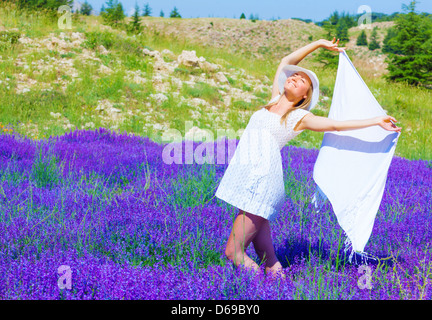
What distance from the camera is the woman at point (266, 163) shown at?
2639 millimetres

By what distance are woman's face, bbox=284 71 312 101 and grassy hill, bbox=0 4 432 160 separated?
19.3 feet

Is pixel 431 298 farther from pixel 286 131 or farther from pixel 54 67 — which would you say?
pixel 54 67

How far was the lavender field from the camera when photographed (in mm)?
2416

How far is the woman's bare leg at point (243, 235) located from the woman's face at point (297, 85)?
886mm

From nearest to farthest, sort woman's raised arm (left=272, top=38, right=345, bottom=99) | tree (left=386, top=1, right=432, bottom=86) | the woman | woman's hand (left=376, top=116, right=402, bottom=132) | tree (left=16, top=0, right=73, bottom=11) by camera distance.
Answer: woman's hand (left=376, top=116, right=402, bottom=132) < the woman < woman's raised arm (left=272, top=38, right=345, bottom=99) < tree (left=16, top=0, right=73, bottom=11) < tree (left=386, top=1, right=432, bottom=86)

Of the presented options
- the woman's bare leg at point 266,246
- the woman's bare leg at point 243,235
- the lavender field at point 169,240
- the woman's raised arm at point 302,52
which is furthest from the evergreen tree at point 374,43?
the woman's bare leg at point 243,235

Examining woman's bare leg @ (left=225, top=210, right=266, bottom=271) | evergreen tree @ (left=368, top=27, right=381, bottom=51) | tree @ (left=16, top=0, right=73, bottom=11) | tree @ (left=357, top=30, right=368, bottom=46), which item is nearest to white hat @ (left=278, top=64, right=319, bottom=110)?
woman's bare leg @ (left=225, top=210, right=266, bottom=271)

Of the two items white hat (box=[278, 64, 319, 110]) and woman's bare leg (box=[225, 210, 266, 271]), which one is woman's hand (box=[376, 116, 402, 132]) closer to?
white hat (box=[278, 64, 319, 110])

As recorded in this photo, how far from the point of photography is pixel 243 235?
2686mm

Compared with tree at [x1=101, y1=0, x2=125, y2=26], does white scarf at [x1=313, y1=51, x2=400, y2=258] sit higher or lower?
lower

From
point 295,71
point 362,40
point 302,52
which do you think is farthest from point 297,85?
point 362,40

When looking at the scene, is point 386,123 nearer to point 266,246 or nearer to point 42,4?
point 266,246

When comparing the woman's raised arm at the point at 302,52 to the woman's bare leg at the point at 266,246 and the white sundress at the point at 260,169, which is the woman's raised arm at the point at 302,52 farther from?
the woman's bare leg at the point at 266,246
